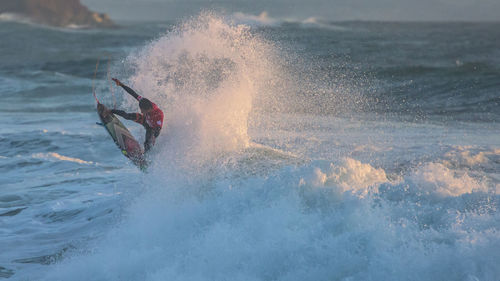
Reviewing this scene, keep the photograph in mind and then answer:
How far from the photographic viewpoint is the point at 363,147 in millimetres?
10703

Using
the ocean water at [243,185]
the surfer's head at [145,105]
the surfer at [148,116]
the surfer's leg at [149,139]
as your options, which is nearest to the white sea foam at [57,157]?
the ocean water at [243,185]

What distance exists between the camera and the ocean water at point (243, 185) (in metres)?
5.21

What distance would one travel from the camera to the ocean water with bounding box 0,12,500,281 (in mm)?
5215

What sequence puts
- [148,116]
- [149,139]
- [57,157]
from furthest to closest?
[57,157], [149,139], [148,116]

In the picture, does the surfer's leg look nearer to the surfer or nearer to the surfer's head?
the surfer

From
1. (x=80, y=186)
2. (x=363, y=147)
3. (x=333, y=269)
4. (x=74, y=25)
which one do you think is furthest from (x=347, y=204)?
(x=74, y=25)

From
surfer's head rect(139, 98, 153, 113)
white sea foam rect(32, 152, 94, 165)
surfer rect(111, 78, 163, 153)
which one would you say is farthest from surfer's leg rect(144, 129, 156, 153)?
white sea foam rect(32, 152, 94, 165)

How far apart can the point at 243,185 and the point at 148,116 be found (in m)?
2.48

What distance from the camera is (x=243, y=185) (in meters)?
6.83

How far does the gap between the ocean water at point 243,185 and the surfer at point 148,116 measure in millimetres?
208

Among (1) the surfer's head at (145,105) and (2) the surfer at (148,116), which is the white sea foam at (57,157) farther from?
(1) the surfer's head at (145,105)

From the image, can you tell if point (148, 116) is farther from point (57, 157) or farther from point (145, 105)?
point (57, 157)

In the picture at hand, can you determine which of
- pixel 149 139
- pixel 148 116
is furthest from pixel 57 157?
pixel 148 116

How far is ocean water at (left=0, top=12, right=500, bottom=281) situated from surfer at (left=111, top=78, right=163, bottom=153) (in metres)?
0.21
